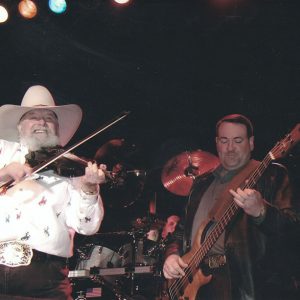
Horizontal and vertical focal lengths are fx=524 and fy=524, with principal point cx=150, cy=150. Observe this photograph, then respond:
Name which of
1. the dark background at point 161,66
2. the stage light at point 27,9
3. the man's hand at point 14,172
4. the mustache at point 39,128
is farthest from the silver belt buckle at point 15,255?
the stage light at point 27,9

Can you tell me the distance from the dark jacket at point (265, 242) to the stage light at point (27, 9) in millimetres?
3503

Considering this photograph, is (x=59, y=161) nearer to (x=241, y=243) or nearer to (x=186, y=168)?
(x=241, y=243)

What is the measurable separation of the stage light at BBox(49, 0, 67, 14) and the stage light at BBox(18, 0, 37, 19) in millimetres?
188

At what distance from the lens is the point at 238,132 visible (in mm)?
4117

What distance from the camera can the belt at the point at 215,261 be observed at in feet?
11.5

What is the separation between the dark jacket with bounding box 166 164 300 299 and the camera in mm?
3358

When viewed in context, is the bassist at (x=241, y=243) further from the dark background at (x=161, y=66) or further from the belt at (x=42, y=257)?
the dark background at (x=161, y=66)

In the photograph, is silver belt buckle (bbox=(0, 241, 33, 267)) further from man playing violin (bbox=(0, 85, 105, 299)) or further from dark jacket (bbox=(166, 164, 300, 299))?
dark jacket (bbox=(166, 164, 300, 299))

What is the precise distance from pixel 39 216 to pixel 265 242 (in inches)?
59.3

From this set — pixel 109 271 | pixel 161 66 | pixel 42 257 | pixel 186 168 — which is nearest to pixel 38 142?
pixel 42 257

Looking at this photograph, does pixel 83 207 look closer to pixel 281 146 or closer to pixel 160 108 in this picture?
pixel 281 146

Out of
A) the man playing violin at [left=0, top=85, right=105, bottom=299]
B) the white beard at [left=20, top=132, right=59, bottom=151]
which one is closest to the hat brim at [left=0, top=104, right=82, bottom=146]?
the man playing violin at [left=0, top=85, right=105, bottom=299]

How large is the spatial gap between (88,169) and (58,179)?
11.8 inches

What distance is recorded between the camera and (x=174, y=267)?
144 inches
